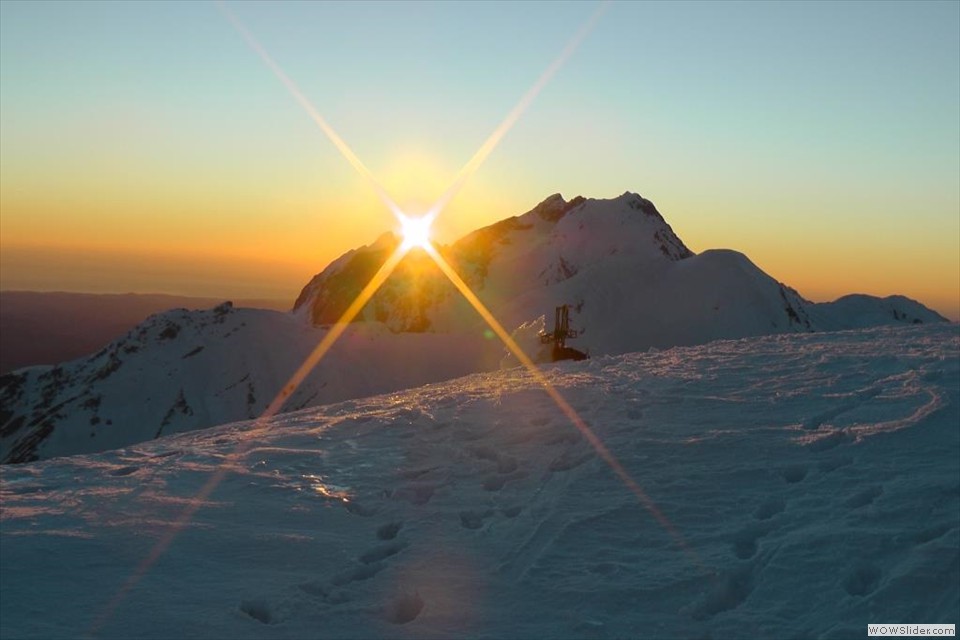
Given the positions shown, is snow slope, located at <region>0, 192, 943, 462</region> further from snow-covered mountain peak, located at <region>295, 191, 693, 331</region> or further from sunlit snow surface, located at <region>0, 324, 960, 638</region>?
sunlit snow surface, located at <region>0, 324, 960, 638</region>

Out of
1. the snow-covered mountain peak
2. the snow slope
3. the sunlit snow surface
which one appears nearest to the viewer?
the sunlit snow surface

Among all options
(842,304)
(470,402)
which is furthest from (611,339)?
(470,402)

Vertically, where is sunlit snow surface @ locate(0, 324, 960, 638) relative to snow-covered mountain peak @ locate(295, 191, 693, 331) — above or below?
below

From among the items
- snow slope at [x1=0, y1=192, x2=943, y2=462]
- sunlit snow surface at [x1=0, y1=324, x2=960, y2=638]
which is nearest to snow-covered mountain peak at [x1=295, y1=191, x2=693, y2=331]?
snow slope at [x1=0, y1=192, x2=943, y2=462]

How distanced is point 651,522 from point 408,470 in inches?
121

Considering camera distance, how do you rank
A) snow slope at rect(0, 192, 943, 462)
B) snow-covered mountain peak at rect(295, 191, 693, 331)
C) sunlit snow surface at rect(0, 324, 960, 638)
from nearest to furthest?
sunlit snow surface at rect(0, 324, 960, 638) < snow slope at rect(0, 192, 943, 462) < snow-covered mountain peak at rect(295, 191, 693, 331)

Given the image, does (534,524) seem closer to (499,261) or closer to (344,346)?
(344,346)

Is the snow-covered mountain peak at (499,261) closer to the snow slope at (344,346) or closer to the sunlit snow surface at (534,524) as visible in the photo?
the snow slope at (344,346)

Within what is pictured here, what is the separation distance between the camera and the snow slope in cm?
8412

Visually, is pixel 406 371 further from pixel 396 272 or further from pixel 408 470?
pixel 408 470

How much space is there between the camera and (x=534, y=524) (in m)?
7.41

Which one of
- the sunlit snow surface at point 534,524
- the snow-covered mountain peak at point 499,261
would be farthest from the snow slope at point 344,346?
the sunlit snow surface at point 534,524

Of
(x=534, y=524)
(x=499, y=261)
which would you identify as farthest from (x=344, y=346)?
(x=534, y=524)

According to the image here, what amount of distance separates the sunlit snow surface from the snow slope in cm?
6674
